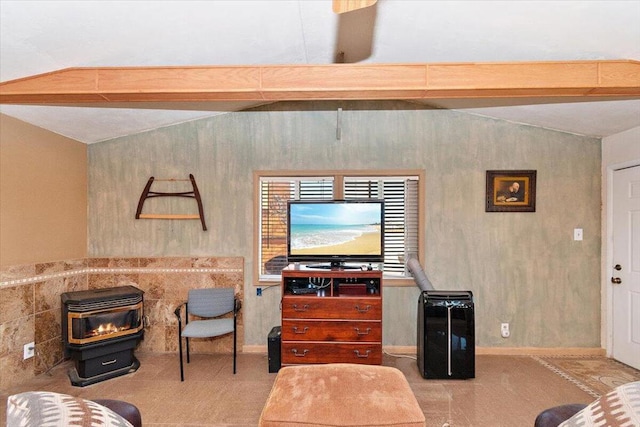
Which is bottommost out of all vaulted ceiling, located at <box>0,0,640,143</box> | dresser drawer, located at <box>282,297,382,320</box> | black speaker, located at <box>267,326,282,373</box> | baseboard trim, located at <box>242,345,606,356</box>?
baseboard trim, located at <box>242,345,606,356</box>

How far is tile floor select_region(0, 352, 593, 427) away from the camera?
2.75 metres

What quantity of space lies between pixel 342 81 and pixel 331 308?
2.00 m

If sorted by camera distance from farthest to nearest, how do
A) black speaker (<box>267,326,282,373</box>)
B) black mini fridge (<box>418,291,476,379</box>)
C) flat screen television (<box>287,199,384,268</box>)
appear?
flat screen television (<box>287,199,384,268</box>)
black speaker (<box>267,326,282,373</box>)
black mini fridge (<box>418,291,476,379</box>)

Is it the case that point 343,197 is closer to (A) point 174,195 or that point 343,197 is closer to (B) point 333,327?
(B) point 333,327

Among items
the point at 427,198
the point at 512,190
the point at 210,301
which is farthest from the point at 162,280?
the point at 512,190

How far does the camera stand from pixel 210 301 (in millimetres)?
3857

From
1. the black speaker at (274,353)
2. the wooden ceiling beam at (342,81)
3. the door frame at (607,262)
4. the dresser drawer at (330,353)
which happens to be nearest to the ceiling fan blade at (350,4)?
the wooden ceiling beam at (342,81)

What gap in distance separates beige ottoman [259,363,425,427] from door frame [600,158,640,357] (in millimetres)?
3041

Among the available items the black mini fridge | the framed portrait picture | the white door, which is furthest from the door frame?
the black mini fridge

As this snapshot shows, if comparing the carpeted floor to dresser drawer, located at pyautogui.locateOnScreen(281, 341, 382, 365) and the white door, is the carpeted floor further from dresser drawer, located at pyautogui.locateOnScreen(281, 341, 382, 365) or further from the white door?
dresser drawer, located at pyautogui.locateOnScreen(281, 341, 382, 365)

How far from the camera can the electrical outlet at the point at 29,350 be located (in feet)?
10.8

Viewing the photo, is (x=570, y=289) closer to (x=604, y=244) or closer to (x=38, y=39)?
(x=604, y=244)

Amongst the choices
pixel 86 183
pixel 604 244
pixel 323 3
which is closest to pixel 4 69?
pixel 86 183

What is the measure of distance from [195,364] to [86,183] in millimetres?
2331
